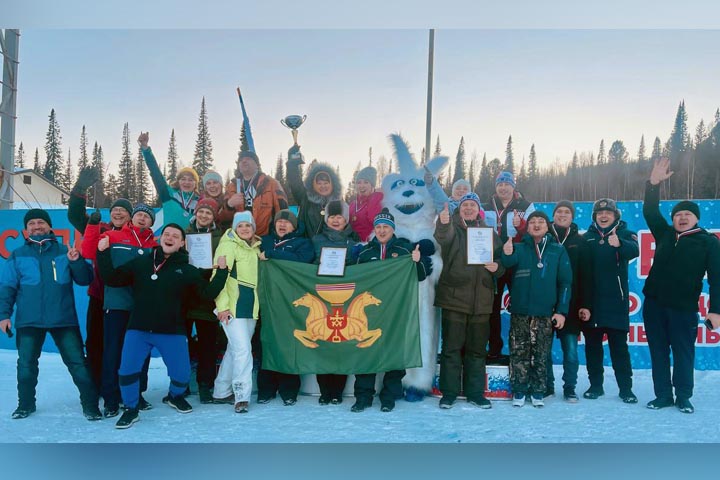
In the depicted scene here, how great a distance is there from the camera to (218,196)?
496 cm

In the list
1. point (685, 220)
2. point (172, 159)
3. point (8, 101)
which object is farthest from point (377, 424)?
point (8, 101)

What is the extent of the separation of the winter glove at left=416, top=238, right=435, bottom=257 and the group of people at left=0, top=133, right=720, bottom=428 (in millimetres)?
18

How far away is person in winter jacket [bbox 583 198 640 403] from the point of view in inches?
177

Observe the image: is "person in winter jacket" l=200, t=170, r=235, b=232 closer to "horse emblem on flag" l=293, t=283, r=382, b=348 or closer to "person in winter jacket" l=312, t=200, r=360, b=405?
"person in winter jacket" l=312, t=200, r=360, b=405

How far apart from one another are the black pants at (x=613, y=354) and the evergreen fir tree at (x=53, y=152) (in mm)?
5402

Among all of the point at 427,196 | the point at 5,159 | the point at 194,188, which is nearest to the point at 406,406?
the point at 427,196

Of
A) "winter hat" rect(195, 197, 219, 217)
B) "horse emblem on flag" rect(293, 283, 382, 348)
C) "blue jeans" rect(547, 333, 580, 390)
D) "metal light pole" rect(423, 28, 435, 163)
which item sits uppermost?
"metal light pole" rect(423, 28, 435, 163)

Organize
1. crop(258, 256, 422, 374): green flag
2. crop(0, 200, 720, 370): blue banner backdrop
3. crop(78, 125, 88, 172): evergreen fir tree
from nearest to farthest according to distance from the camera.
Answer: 1. crop(258, 256, 422, 374): green flag
2. crop(0, 200, 720, 370): blue banner backdrop
3. crop(78, 125, 88, 172): evergreen fir tree

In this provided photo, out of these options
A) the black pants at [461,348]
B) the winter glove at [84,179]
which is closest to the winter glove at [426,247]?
the black pants at [461,348]

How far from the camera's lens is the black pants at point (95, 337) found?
4.34 meters

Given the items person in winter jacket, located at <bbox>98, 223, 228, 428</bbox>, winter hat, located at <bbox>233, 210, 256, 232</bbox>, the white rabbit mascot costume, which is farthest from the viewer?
the white rabbit mascot costume

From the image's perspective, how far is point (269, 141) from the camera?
582 cm

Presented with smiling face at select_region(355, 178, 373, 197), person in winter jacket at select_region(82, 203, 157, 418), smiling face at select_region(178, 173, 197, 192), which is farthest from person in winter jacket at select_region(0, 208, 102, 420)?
smiling face at select_region(355, 178, 373, 197)

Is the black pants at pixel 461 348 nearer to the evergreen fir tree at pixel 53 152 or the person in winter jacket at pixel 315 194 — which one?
the person in winter jacket at pixel 315 194
